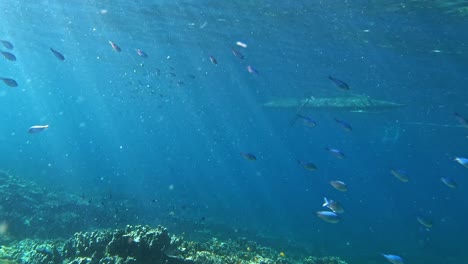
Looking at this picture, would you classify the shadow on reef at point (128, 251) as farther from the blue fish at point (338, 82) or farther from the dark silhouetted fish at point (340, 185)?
the blue fish at point (338, 82)

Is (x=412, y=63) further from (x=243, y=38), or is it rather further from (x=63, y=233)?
(x=63, y=233)

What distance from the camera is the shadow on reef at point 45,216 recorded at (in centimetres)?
1486

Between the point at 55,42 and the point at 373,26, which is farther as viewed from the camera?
the point at 55,42

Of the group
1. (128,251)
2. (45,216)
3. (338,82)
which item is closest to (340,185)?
(338,82)

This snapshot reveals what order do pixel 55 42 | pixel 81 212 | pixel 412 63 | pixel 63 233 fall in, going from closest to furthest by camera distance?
pixel 63 233 < pixel 81 212 < pixel 412 63 < pixel 55 42

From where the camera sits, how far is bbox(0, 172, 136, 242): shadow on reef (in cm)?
1486

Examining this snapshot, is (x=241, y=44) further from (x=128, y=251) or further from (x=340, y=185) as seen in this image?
(x=128, y=251)

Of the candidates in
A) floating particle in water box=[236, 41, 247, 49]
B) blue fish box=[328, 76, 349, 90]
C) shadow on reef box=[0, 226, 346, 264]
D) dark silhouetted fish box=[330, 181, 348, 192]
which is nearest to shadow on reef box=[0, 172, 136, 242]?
shadow on reef box=[0, 226, 346, 264]

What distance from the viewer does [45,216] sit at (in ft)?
53.9

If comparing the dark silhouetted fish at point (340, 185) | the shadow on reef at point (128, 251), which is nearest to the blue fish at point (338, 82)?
the dark silhouetted fish at point (340, 185)

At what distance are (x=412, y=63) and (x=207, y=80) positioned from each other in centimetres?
2769

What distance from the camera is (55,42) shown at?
40.8m

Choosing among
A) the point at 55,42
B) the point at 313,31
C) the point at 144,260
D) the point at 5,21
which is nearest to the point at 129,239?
the point at 144,260

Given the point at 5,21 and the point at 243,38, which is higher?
the point at 243,38
